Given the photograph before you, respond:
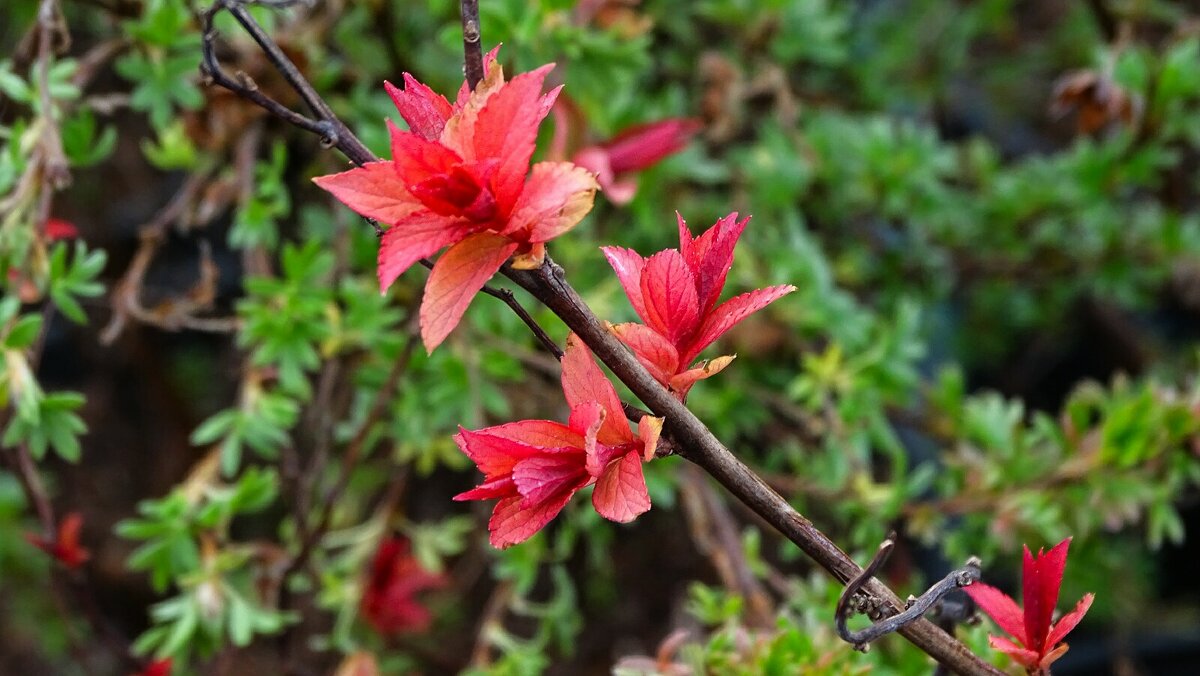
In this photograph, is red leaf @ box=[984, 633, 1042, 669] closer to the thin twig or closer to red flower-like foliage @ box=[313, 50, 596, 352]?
the thin twig

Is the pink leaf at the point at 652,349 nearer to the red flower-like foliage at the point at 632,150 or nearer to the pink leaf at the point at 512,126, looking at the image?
the pink leaf at the point at 512,126

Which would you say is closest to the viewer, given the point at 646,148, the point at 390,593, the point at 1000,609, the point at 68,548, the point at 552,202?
the point at 552,202

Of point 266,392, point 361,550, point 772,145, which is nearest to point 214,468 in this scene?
point 266,392

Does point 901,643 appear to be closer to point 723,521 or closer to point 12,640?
point 723,521

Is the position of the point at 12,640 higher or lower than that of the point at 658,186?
lower

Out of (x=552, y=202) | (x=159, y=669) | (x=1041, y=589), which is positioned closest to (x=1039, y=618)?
(x=1041, y=589)

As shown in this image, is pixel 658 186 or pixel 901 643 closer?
pixel 901 643

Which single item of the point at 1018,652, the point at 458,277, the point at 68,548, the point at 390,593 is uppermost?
the point at 458,277

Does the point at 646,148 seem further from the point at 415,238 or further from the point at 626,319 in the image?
the point at 415,238
